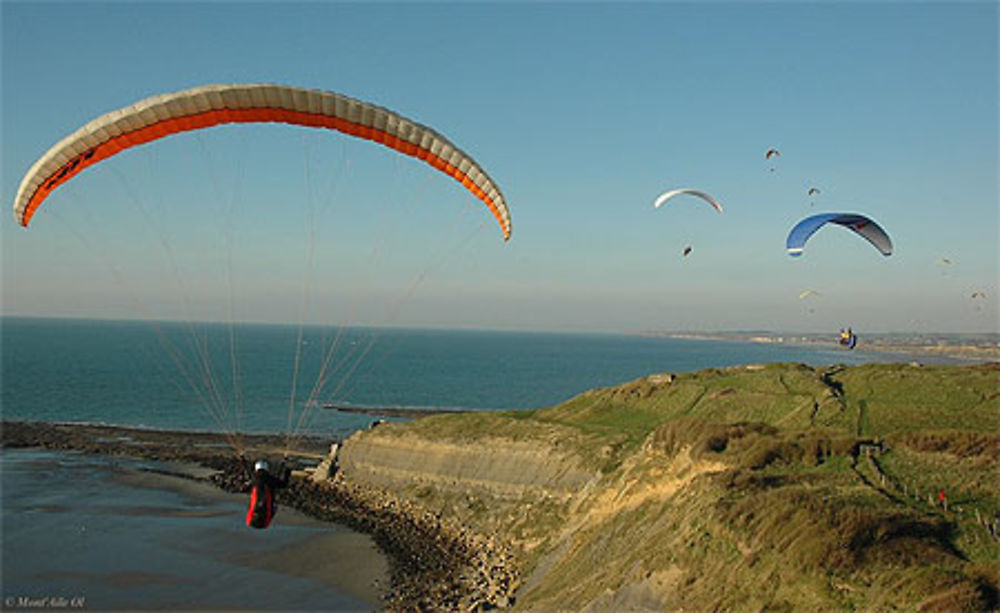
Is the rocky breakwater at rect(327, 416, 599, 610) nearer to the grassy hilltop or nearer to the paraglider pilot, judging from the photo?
the grassy hilltop

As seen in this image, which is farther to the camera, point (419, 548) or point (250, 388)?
point (250, 388)

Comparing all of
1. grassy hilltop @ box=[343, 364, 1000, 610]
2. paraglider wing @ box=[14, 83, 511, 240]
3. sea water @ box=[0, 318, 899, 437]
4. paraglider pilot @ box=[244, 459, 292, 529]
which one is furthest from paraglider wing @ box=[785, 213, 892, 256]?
sea water @ box=[0, 318, 899, 437]

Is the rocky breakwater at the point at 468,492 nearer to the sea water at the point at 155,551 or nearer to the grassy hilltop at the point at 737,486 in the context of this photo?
the grassy hilltop at the point at 737,486

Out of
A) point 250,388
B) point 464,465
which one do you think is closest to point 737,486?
point 464,465

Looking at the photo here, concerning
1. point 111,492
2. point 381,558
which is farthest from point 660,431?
A: point 111,492

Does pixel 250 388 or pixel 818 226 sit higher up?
pixel 818 226

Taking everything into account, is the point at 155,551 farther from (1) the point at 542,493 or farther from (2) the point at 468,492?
(1) the point at 542,493

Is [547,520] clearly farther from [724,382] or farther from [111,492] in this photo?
[111,492]

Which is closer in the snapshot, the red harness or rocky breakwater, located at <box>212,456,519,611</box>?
the red harness
